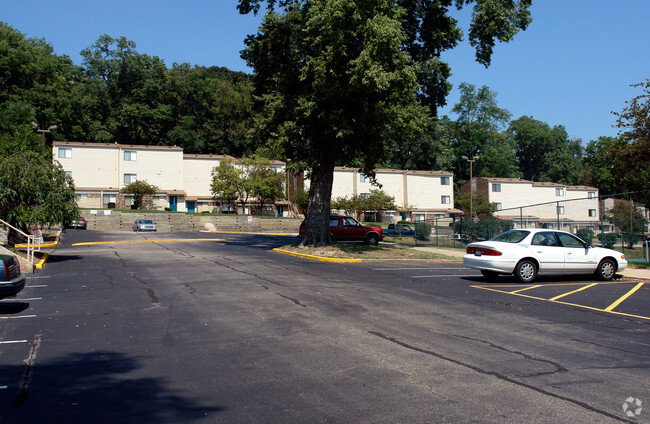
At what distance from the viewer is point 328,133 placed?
22000mm

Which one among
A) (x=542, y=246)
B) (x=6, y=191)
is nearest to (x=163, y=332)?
(x=542, y=246)

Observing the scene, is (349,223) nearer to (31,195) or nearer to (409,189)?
(31,195)

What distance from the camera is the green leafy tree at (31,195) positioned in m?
19.3

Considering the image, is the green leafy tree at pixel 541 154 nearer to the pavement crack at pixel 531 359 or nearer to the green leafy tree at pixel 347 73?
the green leafy tree at pixel 347 73

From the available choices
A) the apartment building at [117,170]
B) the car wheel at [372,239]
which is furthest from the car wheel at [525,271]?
the apartment building at [117,170]

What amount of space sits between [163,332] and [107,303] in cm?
342

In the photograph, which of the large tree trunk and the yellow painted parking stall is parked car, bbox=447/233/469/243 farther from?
the yellow painted parking stall

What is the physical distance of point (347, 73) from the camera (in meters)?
20.3

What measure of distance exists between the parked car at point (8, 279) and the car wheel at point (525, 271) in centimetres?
1246

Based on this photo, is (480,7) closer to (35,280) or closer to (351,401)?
(35,280)

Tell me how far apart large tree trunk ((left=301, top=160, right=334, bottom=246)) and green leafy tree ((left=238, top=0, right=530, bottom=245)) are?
5 cm

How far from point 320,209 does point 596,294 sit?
14.2 m

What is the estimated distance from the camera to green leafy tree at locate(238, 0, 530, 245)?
2034cm

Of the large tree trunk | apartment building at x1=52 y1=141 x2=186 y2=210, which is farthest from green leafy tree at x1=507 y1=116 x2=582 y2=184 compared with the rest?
the large tree trunk
